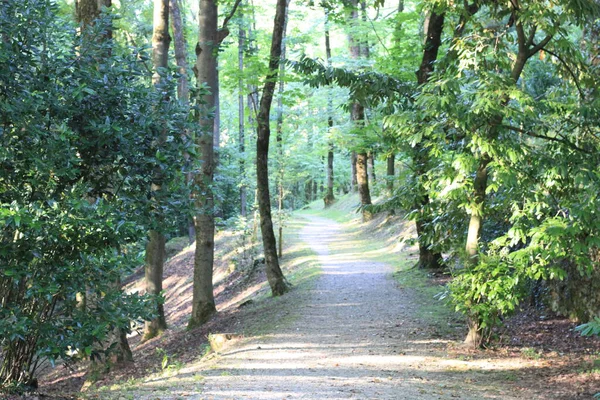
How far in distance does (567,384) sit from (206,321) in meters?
8.27

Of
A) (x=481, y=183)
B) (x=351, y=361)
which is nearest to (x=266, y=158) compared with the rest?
(x=481, y=183)

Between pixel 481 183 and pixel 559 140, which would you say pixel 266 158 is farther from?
pixel 559 140

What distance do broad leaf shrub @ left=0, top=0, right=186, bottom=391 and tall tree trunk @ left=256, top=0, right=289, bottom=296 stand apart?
6.76 metres

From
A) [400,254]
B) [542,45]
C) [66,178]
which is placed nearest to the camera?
[66,178]

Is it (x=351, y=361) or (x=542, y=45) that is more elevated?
(x=542, y=45)

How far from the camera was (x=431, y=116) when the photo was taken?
7867 millimetres

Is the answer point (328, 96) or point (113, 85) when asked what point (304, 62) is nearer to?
point (113, 85)

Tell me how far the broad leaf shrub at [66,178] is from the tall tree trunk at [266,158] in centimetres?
676

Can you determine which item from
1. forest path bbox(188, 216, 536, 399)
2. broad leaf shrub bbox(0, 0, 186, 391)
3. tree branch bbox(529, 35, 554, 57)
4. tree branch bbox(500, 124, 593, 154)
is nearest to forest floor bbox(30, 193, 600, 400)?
forest path bbox(188, 216, 536, 399)

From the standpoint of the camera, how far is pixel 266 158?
13594 mm

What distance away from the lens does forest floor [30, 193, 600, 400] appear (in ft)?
22.3

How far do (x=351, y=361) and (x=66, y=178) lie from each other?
15.4 ft

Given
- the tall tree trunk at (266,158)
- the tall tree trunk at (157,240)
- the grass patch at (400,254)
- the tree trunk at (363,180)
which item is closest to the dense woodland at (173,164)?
the tall tree trunk at (157,240)

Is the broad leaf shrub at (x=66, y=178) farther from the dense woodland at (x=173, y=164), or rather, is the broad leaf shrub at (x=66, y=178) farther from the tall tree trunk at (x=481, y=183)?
the tall tree trunk at (x=481, y=183)
